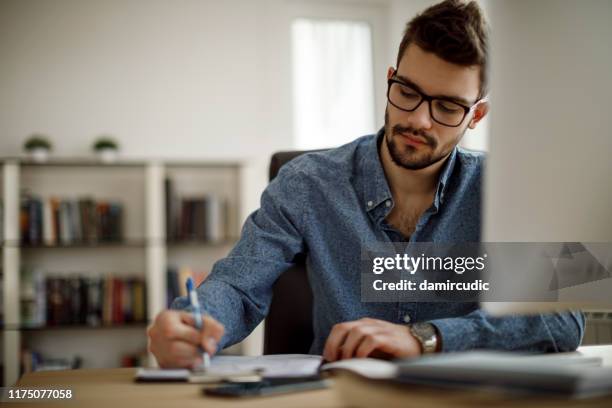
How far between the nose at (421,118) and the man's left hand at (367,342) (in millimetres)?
395

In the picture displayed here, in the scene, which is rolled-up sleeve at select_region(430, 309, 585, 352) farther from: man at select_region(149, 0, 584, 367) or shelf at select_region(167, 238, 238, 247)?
shelf at select_region(167, 238, 238, 247)

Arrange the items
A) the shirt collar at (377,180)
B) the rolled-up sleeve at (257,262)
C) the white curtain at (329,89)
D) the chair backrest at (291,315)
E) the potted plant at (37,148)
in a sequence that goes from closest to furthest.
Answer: the rolled-up sleeve at (257,262)
the shirt collar at (377,180)
the chair backrest at (291,315)
the potted plant at (37,148)
the white curtain at (329,89)

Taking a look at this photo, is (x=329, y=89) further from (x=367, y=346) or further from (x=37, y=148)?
(x=367, y=346)

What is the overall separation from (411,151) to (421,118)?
6cm

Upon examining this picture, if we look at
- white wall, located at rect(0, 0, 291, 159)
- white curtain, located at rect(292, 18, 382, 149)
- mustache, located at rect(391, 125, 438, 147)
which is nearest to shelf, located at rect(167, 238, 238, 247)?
white wall, located at rect(0, 0, 291, 159)

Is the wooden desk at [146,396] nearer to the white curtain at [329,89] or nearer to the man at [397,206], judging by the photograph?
the man at [397,206]

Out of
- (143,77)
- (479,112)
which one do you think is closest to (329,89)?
(143,77)

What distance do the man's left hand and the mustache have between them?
0.39m

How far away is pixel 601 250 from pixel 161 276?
296cm

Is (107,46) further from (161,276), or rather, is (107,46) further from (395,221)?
(395,221)

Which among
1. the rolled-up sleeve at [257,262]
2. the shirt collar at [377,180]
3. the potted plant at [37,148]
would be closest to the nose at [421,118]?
the shirt collar at [377,180]

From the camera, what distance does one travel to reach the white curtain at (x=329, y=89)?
3.91 meters

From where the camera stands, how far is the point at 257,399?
0.61m

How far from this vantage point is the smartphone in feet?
2.05
